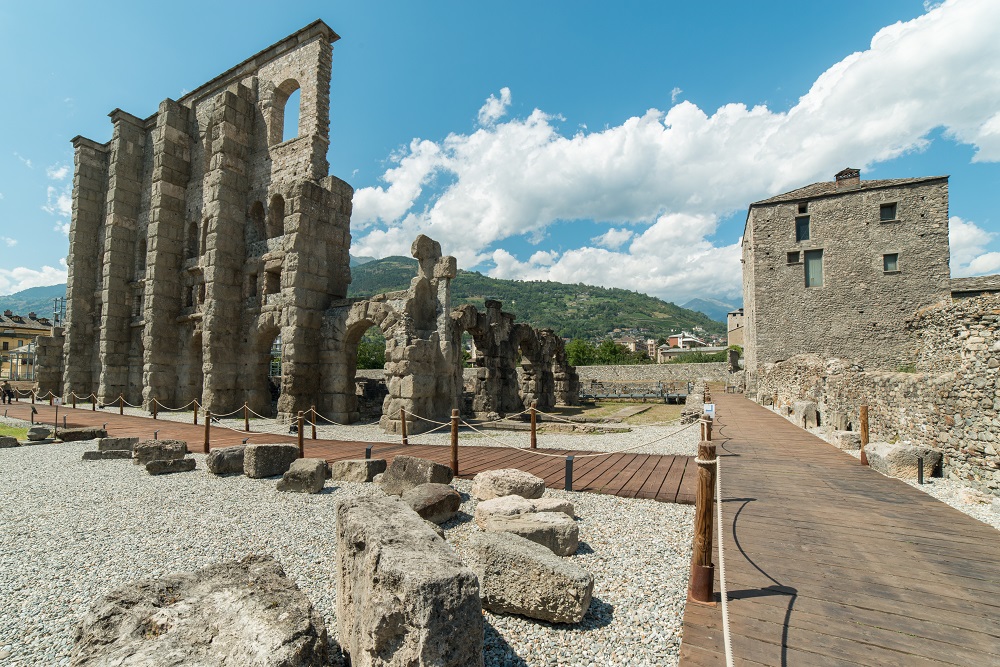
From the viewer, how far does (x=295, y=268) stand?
15.4 meters

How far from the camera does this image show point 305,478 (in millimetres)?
6758

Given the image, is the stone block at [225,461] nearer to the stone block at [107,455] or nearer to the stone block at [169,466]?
the stone block at [169,466]

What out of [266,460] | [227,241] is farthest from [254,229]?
[266,460]

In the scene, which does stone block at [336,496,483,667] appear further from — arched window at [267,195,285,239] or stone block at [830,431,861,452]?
arched window at [267,195,285,239]

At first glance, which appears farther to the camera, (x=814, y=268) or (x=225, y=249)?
(x=814, y=268)

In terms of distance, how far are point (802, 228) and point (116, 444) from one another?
106ft

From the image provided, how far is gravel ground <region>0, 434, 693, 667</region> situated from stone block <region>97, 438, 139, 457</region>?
8.00ft

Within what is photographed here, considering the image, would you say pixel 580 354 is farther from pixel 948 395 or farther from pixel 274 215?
pixel 948 395

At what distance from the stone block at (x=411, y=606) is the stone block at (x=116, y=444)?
34.8 ft

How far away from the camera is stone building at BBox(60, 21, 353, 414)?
15945 mm

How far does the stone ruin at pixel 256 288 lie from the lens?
48.4 feet

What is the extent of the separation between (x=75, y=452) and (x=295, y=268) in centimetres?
750

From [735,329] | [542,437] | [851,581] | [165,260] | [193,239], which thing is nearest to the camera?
[851,581]

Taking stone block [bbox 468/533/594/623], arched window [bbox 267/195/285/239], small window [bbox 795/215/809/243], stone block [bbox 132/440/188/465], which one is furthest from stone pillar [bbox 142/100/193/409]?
small window [bbox 795/215/809/243]
